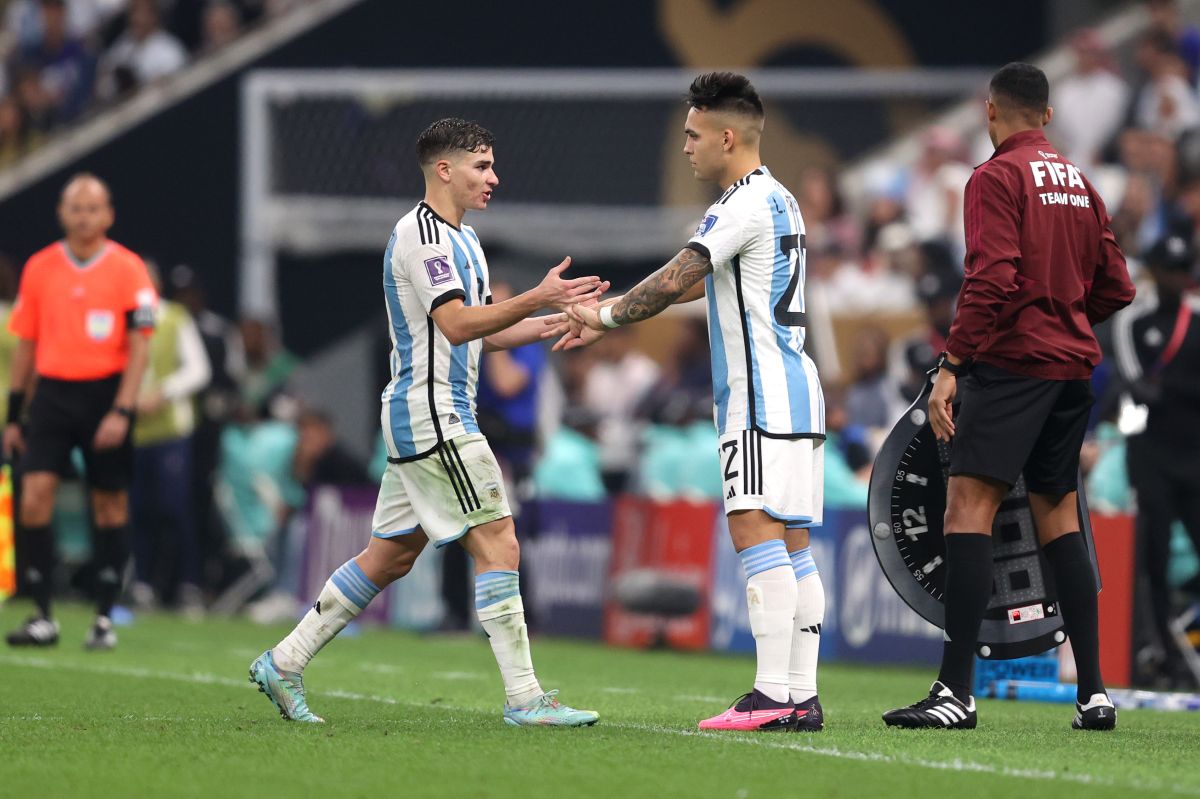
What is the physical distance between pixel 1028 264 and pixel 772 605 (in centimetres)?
160

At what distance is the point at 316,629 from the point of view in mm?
7844

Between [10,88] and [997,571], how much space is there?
62.0 ft

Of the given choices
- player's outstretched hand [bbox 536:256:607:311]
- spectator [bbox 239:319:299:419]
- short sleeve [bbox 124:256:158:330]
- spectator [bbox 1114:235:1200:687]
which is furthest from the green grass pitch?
spectator [bbox 239:319:299:419]

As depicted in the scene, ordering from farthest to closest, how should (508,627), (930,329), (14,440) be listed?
(930,329)
(14,440)
(508,627)

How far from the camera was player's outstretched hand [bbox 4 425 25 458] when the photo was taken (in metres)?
12.0

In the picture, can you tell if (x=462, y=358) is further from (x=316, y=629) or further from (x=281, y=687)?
(x=281, y=687)

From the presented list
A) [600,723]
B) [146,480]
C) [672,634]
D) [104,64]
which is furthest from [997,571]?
[104,64]

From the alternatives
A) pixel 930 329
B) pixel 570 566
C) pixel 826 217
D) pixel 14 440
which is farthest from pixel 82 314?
pixel 826 217

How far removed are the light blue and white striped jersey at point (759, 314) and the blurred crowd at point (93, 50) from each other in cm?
1491

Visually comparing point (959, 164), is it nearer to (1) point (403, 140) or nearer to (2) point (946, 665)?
(1) point (403, 140)

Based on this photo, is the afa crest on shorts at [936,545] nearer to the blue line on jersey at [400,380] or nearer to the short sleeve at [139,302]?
the blue line on jersey at [400,380]

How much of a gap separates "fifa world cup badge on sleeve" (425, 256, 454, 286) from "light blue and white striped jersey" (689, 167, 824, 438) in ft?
2.94

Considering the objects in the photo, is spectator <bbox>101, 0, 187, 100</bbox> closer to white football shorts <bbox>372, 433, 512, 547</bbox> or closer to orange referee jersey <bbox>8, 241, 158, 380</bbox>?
orange referee jersey <bbox>8, 241, 158, 380</bbox>

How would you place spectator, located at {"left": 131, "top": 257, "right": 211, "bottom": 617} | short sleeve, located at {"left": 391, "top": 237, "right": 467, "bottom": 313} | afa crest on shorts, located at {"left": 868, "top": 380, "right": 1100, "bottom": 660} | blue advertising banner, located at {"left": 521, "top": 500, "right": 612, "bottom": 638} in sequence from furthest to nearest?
spectator, located at {"left": 131, "top": 257, "right": 211, "bottom": 617} < blue advertising banner, located at {"left": 521, "top": 500, "right": 612, "bottom": 638} < afa crest on shorts, located at {"left": 868, "top": 380, "right": 1100, "bottom": 660} < short sleeve, located at {"left": 391, "top": 237, "right": 467, "bottom": 313}
